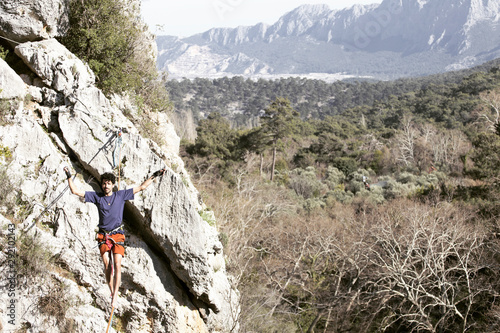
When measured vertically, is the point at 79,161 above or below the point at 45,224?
above

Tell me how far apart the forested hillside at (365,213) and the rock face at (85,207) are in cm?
442

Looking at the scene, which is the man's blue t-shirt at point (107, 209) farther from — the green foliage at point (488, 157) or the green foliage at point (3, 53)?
the green foliage at point (488, 157)

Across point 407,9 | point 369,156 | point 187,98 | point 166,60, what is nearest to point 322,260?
point 369,156

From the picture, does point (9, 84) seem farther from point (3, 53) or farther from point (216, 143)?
point (216, 143)

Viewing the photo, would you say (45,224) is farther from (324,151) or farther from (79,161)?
(324,151)

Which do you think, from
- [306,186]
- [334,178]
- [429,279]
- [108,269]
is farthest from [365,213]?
[108,269]

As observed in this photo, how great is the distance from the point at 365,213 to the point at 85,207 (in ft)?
60.2

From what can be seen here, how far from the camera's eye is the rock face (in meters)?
5.94

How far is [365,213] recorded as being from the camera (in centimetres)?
2159

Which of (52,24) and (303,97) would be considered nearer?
(52,24)

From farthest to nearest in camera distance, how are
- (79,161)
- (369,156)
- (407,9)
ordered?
(407,9), (369,156), (79,161)

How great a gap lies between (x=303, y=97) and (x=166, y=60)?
373ft

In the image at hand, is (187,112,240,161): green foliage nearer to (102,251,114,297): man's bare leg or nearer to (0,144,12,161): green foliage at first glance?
(0,144,12,161): green foliage

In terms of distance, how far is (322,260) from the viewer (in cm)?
1711
